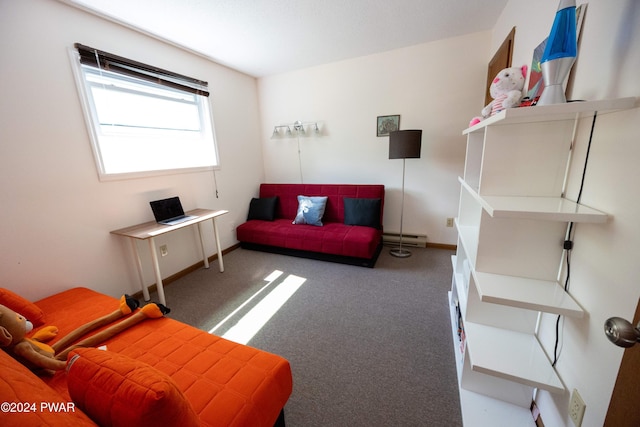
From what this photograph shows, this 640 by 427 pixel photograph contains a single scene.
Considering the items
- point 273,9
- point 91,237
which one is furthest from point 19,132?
point 273,9

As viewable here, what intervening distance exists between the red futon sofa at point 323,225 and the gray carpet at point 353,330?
19 centimetres

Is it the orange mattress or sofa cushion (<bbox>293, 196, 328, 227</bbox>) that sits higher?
sofa cushion (<bbox>293, 196, 328, 227</bbox>)

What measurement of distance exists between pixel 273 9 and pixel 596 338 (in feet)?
9.13

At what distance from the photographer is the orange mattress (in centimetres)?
93

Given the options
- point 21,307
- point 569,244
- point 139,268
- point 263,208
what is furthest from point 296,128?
point 569,244

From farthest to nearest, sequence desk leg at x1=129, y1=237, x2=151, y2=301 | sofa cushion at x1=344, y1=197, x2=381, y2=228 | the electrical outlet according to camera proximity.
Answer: sofa cushion at x1=344, y1=197, x2=381, y2=228 < desk leg at x1=129, y1=237, x2=151, y2=301 < the electrical outlet

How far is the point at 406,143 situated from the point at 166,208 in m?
2.67

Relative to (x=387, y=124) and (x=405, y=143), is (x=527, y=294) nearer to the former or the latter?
(x=405, y=143)

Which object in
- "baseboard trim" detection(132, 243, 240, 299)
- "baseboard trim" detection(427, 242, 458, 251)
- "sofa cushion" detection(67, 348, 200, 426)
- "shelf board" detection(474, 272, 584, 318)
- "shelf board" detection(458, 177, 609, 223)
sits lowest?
"baseboard trim" detection(132, 243, 240, 299)

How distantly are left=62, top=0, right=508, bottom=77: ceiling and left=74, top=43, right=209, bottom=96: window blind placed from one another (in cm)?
31

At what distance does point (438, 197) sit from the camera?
3166 millimetres

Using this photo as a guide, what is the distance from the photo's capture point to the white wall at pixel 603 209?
72 centimetres

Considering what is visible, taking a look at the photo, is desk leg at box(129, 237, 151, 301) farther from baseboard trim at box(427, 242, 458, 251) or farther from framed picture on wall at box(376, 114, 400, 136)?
baseboard trim at box(427, 242, 458, 251)

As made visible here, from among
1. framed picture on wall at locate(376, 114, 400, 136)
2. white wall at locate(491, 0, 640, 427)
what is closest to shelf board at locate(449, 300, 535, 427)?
white wall at locate(491, 0, 640, 427)
